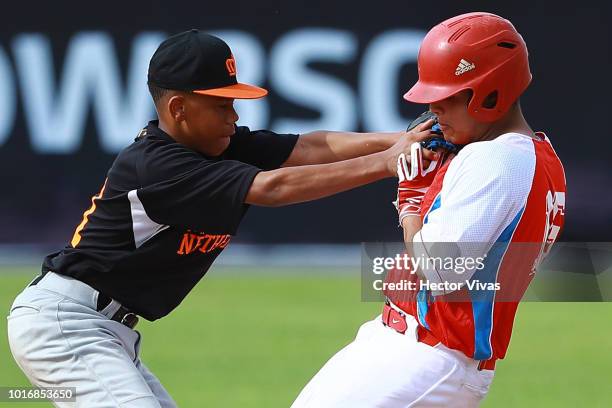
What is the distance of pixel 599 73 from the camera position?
14.3 metres

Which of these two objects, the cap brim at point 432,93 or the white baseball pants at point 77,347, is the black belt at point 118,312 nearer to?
the white baseball pants at point 77,347

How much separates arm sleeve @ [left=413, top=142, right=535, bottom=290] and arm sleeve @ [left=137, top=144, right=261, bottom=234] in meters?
1.10

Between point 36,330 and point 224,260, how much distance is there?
30.0 feet

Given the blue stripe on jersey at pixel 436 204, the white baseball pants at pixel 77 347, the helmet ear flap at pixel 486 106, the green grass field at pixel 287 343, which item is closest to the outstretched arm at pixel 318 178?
the helmet ear flap at pixel 486 106

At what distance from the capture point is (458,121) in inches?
189

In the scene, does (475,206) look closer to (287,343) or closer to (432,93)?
(432,93)

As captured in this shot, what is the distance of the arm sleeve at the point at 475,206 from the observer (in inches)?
174

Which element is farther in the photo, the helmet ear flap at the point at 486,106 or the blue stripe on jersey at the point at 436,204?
the helmet ear flap at the point at 486,106

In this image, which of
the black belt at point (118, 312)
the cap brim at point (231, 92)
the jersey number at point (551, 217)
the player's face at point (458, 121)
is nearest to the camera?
the jersey number at point (551, 217)

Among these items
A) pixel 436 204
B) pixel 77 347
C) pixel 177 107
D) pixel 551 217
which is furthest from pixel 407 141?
pixel 77 347

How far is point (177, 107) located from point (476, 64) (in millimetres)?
1656

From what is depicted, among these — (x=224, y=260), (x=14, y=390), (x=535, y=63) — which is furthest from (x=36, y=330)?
(x=535, y=63)

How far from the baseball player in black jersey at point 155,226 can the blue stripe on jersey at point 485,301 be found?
2.41ft

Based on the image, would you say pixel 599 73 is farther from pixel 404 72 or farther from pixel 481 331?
pixel 481 331
